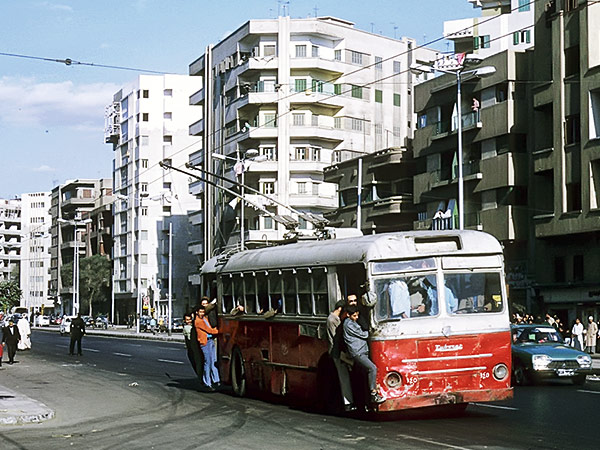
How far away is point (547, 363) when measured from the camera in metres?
23.7

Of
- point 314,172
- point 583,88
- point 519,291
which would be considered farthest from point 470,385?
point 314,172

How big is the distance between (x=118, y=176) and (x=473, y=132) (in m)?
81.1

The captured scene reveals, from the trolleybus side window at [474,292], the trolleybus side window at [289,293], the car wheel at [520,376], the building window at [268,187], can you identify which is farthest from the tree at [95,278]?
the trolleybus side window at [474,292]

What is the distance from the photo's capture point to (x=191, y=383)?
967 inches

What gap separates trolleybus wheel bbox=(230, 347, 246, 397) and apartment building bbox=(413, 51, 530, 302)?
33.1 m

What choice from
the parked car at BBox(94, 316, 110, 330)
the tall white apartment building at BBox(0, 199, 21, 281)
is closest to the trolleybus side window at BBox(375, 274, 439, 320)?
the parked car at BBox(94, 316, 110, 330)

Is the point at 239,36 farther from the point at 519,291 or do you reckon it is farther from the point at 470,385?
the point at 470,385

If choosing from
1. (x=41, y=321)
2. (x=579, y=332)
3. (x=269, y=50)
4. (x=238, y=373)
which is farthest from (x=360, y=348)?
(x=41, y=321)

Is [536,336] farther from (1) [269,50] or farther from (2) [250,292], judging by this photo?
(1) [269,50]

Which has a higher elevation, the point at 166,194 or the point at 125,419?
the point at 166,194

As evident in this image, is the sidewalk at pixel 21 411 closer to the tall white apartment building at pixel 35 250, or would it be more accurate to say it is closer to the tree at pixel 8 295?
the tree at pixel 8 295

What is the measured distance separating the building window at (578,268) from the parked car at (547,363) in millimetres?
24533

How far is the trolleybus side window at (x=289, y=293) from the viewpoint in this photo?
17.8 meters

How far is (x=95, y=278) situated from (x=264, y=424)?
117330 mm
